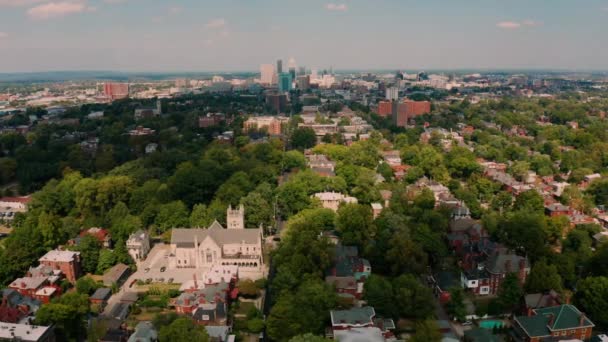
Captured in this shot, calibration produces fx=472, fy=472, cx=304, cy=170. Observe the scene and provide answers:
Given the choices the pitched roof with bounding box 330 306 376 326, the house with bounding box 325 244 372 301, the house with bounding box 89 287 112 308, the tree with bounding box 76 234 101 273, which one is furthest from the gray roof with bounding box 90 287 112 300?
the pitched roof with bounding box 330 306 376 326

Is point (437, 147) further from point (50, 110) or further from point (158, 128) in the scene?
point (50, 110)

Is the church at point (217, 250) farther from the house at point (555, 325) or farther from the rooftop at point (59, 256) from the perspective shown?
the house at point (555, 325)

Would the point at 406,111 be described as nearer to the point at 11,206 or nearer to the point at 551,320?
the point at 11,206

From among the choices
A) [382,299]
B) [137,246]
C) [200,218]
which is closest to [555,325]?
[382,299]

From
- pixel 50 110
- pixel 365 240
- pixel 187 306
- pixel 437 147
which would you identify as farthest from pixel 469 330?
pixel 50 110

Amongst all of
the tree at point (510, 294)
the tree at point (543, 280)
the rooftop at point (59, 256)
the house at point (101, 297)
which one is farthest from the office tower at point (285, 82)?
the tree at point (510, 294)

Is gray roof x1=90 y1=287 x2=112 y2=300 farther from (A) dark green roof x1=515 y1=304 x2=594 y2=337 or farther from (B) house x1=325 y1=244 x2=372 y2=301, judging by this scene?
(A) dark green roof x1=515 y1=304 x2=594 y2=337
